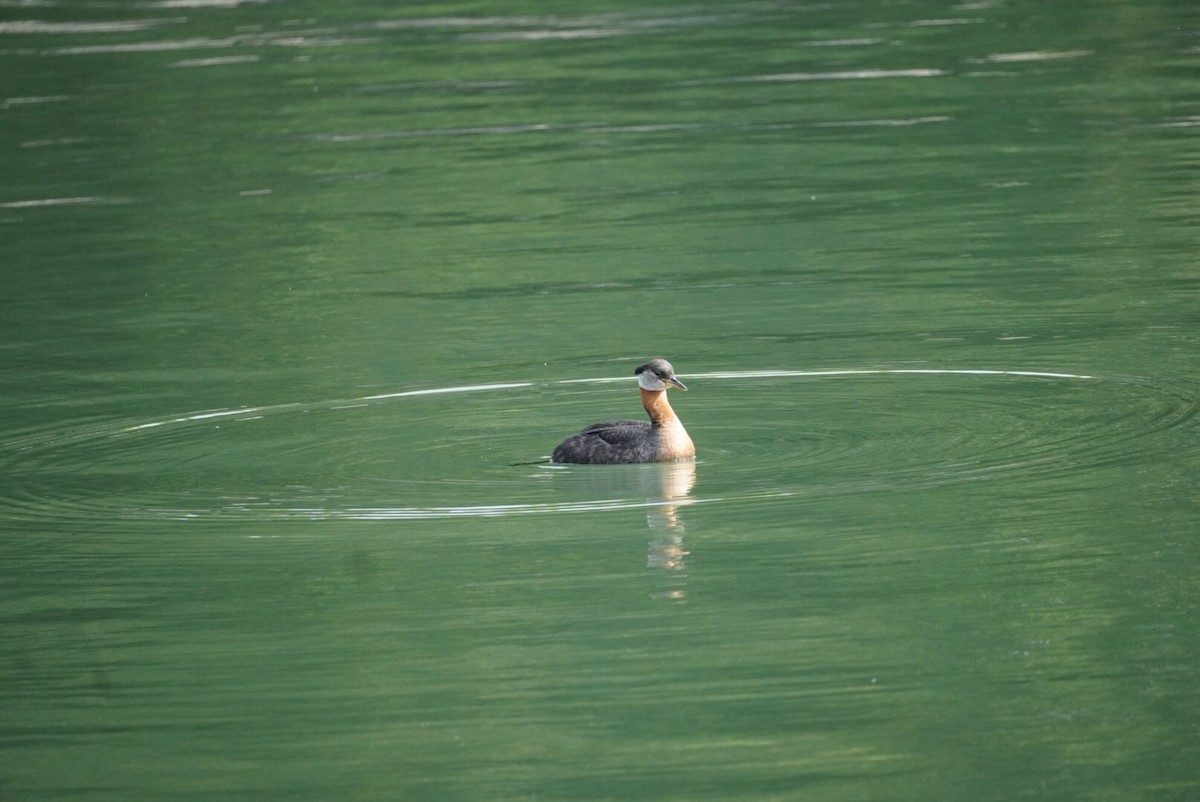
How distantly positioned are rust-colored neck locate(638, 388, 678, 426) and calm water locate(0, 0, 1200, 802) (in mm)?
345

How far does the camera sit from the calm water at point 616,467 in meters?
8.45

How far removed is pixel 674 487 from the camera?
11.8 m

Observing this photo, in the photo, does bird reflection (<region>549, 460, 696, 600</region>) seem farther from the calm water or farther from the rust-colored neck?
the rust-colored neck

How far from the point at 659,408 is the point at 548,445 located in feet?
2.35

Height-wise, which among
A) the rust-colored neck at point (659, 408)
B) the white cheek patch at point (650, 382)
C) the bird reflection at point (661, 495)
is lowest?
the bird reflection at point (661, 495)

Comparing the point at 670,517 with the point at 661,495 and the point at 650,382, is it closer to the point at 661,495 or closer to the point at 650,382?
the point at 661,495

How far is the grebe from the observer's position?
485 inches

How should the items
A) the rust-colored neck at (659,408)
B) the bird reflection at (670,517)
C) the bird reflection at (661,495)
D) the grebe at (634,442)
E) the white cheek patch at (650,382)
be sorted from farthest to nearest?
1. the white cheek patch at (650,382)
2. the rust-colored neck at (659,408)
3. the grebe at (634,442)
4. the bird reflection at (670,517)
5. the bird reflection at (661,495)

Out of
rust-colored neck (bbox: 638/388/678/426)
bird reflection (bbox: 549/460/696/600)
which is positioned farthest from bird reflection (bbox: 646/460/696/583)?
rust-colored neck (bbox: 638/388/678/426)

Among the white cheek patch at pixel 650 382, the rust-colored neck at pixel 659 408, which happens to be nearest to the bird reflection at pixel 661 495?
the rust-colored neck at pixel 659 408

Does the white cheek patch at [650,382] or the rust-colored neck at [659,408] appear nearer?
the rust-colored neck at [659,408]

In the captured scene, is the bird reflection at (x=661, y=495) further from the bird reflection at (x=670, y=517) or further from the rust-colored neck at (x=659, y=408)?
the rust-colored neck at (x=659, y=408)

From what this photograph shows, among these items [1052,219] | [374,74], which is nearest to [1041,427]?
[1052,219]

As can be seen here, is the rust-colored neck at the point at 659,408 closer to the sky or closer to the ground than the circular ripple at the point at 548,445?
closer to the sky
